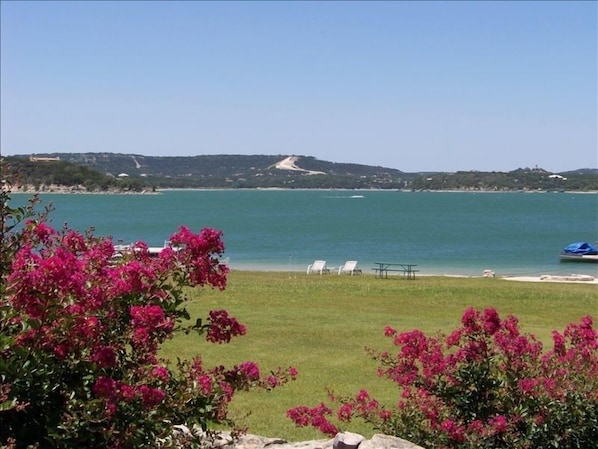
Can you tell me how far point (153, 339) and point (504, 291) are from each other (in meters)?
20.4

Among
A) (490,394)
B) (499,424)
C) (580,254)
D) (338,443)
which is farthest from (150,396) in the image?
(580,254)

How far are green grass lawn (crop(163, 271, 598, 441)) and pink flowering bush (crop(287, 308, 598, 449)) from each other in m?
1.44

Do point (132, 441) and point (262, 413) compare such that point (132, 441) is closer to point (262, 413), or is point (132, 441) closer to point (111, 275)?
point (111, 275)

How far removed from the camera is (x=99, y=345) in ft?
12.1

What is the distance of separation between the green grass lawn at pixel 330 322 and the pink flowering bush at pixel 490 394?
144 centimetres

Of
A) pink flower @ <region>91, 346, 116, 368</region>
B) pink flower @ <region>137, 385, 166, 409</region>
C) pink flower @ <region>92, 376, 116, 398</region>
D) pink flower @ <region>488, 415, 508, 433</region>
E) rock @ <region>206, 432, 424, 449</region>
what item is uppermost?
pink flower @ <region>91, 346, 116, 368</region>

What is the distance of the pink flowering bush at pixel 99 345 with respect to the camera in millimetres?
3389

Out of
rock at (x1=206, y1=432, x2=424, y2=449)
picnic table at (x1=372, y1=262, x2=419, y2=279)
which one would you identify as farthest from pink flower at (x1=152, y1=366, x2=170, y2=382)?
picnic table at (x1=372, y1=262, x2=419, y2=279)

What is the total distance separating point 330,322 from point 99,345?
479 inches

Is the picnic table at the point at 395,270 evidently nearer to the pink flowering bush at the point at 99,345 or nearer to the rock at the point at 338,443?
the rock at the point at 338,443

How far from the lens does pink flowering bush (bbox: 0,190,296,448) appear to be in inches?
133

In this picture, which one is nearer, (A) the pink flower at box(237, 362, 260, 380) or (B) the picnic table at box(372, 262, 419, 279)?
(A) the pink flower at box(237, 362, 260, 380)

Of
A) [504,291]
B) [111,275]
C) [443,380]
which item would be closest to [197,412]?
[111,275]

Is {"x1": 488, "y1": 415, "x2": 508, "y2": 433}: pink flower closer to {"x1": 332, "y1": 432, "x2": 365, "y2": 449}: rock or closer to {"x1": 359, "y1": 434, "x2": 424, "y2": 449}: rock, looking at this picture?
{"x1": 359, "y1": 434, "x2": 424, "y2": 449}: rock
